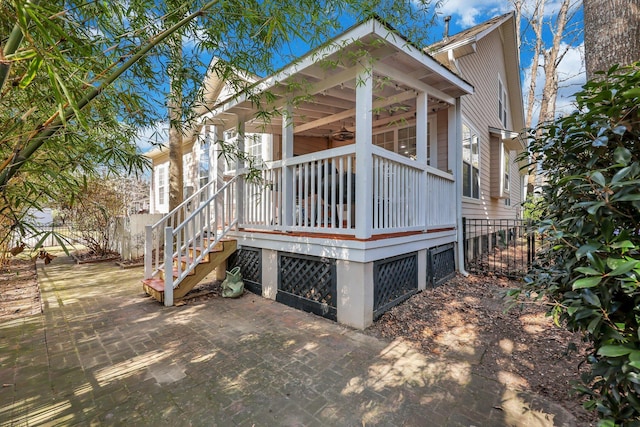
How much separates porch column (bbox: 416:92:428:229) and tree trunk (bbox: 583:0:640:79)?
6.69ft

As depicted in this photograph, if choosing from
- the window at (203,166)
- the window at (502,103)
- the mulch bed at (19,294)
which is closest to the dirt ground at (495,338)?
the mulch bed at (19,294)

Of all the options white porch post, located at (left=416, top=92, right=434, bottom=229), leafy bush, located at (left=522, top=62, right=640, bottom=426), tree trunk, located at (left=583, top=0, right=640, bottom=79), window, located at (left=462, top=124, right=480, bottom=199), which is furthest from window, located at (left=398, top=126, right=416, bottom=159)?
leafy bush, located at (left=522, top=62, right=640, bottom=426)

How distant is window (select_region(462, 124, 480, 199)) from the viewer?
671 cm

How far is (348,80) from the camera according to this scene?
12.4 ft

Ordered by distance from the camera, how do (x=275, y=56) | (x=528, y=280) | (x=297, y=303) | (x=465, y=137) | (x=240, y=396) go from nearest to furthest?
(x=528, y=280), (x=240, y=396), (x=275, y=56), (x=297, y=303), (x=465, y=137)

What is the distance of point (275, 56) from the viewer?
12.1 ft

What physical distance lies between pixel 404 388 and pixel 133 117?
3624 millimetres

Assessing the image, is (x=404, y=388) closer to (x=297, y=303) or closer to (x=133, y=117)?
(x=297, y=303)

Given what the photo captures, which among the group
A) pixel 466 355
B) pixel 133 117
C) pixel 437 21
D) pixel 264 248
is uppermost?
pixel 437 21

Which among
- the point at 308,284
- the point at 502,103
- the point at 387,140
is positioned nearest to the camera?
the point at 308,284

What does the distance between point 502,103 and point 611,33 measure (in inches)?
366

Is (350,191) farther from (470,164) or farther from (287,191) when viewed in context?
(470,164)

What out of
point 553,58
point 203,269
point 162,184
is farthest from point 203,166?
point 553,58

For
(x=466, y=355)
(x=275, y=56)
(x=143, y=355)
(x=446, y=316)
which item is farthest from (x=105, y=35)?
(x=446, y=316)
